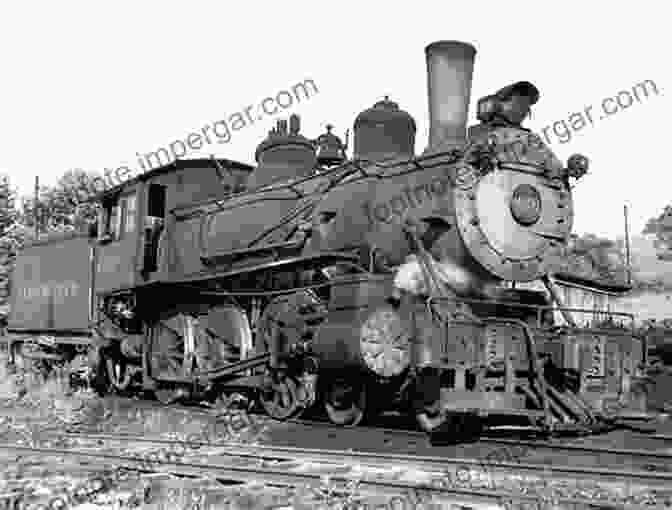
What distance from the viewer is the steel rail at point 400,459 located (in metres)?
5.50

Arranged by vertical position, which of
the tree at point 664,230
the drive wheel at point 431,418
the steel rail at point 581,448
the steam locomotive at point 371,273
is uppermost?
the tree at point 664,230

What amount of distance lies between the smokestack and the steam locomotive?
16 mm

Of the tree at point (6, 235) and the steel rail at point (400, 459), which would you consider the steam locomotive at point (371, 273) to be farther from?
the tree at point (6, 235)

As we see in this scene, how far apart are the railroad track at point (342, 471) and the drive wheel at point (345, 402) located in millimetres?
1530

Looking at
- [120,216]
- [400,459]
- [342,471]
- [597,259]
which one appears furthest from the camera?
[597,259]

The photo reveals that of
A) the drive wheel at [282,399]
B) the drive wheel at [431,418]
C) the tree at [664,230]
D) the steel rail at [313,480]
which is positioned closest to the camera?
the steel rail at [313,480]

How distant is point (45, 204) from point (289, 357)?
26714 millimetres

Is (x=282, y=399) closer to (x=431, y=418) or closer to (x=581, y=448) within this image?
(x=431, y=418)

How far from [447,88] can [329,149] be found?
5.10m

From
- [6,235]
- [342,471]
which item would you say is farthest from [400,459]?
[6,235]

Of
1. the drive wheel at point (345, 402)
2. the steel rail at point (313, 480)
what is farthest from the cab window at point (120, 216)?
the steel rail at point (313, 480)

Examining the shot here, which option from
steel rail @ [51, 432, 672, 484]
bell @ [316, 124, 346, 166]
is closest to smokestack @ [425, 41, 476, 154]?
steel rail @ [51, 432, 672, 484]

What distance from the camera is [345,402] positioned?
8703 mm

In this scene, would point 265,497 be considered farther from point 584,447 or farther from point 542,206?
point 542,206
